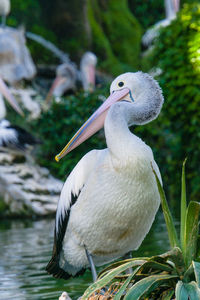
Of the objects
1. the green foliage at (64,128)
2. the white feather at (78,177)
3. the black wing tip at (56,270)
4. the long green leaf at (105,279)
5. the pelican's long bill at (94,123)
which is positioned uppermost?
the pelican's long bill at (94,123)

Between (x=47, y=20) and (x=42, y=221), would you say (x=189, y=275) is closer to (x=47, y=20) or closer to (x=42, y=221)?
(x=42, y=221)

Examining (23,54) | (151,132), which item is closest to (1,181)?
(151,132)

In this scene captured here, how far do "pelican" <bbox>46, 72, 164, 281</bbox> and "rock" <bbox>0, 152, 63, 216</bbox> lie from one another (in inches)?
191

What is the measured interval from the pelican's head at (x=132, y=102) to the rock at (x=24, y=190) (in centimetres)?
517

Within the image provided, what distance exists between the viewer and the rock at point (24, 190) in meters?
9.27

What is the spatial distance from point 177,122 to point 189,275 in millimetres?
5844

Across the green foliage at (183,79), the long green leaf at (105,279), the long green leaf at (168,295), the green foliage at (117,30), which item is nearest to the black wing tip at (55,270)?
the long green leaf at (105,279)

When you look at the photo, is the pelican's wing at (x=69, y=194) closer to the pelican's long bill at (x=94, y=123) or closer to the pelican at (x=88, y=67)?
the pelican's long bill at (x=94, y=123)

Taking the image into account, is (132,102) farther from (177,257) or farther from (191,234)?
(177,257)

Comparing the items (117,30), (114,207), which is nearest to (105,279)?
(114,207)

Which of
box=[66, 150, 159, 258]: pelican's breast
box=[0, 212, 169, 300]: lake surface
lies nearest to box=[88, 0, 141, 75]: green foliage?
box=[0, 212, 169, 300]: lake surface

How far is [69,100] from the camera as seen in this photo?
1023 centimetres

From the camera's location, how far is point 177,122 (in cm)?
899

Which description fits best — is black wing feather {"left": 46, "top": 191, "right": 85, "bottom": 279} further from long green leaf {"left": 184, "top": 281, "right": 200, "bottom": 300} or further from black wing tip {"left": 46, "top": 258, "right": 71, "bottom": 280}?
long green leaf {"left": 184, "top": 281, "right": 200, "bottom": 300}
